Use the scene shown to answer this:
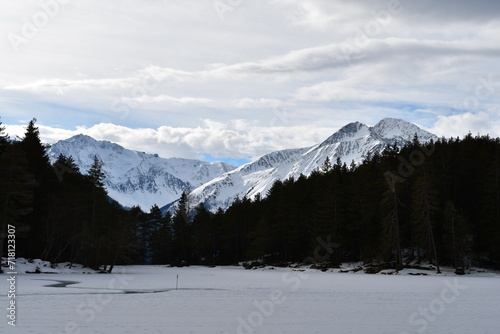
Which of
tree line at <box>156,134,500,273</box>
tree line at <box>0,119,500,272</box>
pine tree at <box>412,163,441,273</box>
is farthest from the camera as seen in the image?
tree line at <box>156,134,500,273</box>

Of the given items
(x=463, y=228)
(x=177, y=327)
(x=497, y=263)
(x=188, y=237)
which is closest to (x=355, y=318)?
(x=177, y=327)

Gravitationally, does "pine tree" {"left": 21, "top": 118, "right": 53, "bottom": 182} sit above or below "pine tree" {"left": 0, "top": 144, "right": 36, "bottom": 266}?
above

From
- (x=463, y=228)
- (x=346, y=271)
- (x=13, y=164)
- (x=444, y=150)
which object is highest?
(x=444, y=150)

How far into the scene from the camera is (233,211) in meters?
98.8

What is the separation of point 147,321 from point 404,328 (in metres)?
9.54

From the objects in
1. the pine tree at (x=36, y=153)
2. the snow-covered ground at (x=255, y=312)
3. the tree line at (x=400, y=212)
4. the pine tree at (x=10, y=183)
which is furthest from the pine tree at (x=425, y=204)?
the pine tree at (x=36, y=153)

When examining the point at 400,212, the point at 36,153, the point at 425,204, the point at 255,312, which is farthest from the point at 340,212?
the point at 255,312

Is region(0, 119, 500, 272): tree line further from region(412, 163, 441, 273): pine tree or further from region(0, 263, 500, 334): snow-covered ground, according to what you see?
region(0, 263, 500, 334): snow-covered ground

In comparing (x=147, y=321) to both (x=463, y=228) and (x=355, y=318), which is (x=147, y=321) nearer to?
(x=355, y=318)

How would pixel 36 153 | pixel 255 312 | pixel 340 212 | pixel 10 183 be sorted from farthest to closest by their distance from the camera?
1. pixel 340 212
2. pixel 36 153
3. pixel 10 183
4. pixel 255 312

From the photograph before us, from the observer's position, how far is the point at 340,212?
68.2 meters

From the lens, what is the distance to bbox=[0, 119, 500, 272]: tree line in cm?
5093

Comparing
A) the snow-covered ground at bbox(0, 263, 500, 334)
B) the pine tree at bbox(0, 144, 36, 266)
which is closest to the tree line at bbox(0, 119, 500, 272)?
the pine tree at bbox(0, 144, 36, 266)

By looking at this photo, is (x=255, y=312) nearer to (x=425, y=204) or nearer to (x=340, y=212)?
(x=425, y=204)
